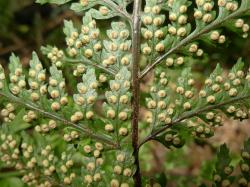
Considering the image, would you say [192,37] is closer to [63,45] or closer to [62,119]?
[62,119]

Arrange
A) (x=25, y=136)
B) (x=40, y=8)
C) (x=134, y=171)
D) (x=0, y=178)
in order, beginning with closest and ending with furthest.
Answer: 1. (x=134, y=171)
2. (x=25, y=136)
3. (x=0, y=178)
4. (x=40, y=8)

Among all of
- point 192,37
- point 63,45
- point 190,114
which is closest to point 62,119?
point 190,114

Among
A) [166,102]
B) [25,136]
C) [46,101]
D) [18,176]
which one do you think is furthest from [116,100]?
[18,176]

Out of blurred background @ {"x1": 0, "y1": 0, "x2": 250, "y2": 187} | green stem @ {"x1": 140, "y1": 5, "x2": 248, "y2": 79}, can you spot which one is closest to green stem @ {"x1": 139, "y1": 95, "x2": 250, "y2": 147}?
green stem @ {"x1": 140, "y1": 5, "x2": 248, "y2": 79}

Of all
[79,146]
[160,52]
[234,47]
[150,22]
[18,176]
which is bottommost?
[18,176]

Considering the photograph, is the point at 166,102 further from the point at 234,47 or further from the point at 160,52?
the point at 234,47

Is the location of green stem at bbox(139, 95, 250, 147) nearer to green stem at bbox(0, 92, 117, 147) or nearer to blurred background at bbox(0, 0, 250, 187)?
green stem at bbox(0, 92, 117, 147)

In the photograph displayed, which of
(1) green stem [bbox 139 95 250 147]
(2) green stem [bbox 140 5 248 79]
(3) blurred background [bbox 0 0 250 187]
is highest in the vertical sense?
(2) green stem [bbox 140 5 248 79]

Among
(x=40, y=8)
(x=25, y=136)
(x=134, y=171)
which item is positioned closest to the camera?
(x=134, y=171)

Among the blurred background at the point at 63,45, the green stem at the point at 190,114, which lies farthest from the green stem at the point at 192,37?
the blurred background at the point at 63,45
